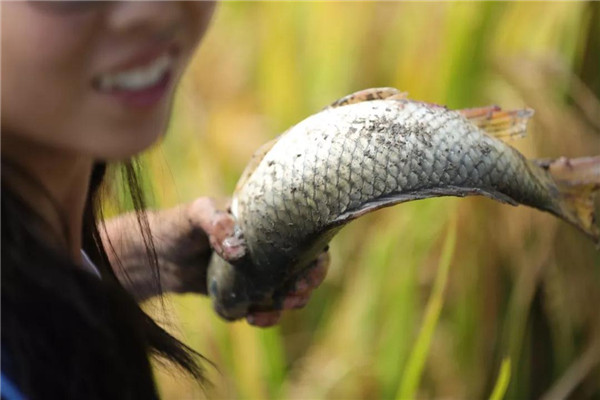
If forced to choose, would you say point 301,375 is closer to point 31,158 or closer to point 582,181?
point 582,181

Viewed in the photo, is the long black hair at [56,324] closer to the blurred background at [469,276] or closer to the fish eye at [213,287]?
the fish eye at [213,287]

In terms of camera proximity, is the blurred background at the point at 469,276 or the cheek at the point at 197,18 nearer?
the cheek at the point at 197,18

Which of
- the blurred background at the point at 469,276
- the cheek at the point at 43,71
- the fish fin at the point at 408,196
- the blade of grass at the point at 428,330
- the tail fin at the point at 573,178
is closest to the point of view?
the cheek at the point at 43,71

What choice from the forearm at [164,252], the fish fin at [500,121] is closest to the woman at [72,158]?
the forearm at [164,252]

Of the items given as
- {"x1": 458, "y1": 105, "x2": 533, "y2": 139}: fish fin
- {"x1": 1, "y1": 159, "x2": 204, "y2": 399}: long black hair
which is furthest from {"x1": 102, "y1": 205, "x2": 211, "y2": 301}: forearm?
{"x1": 458, "y1": 105, "x2": 533, "y2": 139}: fish fin

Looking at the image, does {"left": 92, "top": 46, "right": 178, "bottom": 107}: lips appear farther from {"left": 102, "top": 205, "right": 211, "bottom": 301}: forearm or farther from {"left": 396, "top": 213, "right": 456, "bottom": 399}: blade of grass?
{"left": 396, "top": 213, "right": 456, "bottom": 399}: blade of grass


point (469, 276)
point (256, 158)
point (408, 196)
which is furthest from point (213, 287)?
point (469, 276)

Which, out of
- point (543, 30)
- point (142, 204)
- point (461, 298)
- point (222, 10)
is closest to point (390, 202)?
point (142, 204)
